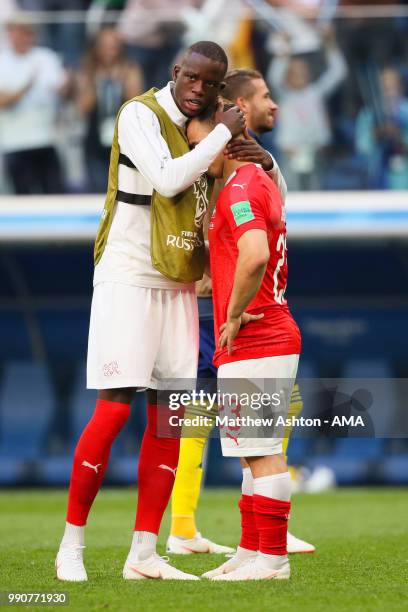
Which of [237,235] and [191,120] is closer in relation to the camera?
[237,235]

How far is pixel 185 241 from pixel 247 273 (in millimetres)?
456

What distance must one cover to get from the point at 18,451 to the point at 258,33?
16.4 feet

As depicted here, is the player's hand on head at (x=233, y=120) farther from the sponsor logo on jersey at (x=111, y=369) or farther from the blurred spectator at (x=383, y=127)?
the blurred spectator at (x=383, y=127)

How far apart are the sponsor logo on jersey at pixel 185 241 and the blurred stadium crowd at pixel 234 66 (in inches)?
234

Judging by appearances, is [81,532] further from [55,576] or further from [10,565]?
[10,565]

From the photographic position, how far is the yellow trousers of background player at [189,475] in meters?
6.21

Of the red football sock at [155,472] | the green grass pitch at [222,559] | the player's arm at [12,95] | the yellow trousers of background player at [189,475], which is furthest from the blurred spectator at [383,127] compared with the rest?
the red football sock at [155,472]

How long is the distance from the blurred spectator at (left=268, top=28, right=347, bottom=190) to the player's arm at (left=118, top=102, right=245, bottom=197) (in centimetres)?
610

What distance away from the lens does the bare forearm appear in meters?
4.48

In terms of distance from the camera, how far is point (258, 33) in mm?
10781

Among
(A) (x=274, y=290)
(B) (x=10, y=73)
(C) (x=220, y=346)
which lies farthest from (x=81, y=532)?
(B) (x=10, y=73)

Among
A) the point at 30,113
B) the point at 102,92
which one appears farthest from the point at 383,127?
the point at 30,113

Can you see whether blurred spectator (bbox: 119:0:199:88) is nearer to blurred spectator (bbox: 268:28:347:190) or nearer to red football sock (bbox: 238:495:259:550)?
blurred spectator (bbox: 268:28:347:190)

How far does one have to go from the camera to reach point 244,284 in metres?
4.48
